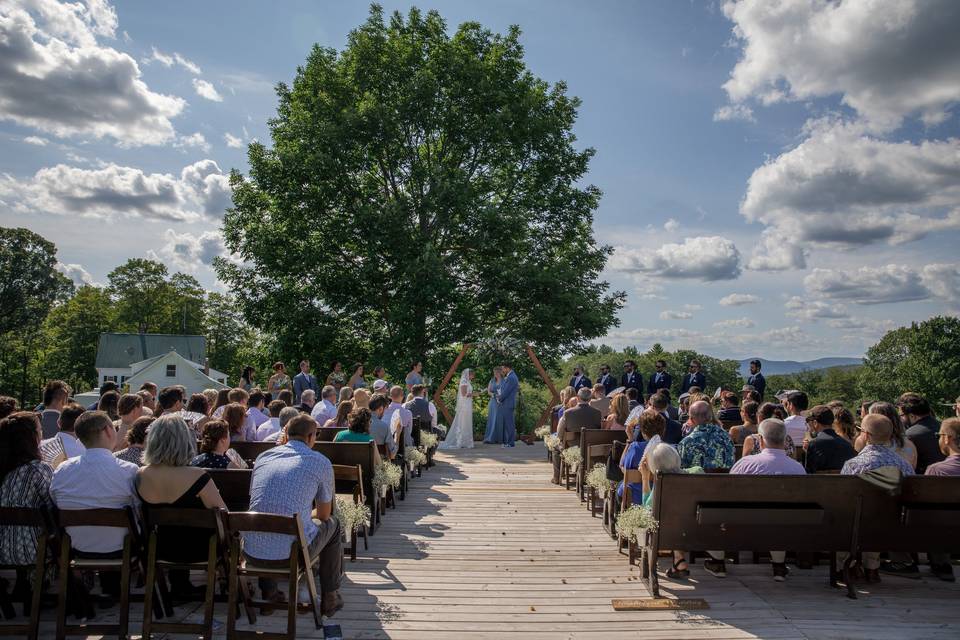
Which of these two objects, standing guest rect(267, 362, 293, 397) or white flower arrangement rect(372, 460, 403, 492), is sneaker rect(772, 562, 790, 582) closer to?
white flower arrangement rect(372, 460, 403, 492)

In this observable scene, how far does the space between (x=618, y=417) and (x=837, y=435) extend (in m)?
3.38

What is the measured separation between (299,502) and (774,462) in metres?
4.13

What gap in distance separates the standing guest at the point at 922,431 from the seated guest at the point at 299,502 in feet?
20.7

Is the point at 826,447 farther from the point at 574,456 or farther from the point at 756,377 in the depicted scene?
the point at 756,377

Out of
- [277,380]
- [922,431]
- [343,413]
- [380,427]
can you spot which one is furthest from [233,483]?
[277,380]

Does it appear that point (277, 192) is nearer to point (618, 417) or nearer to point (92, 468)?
point (618, 417)

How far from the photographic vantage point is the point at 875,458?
5.83 m

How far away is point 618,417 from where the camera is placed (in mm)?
9648

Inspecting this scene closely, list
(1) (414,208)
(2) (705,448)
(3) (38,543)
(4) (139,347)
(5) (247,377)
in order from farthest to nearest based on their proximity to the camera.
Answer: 1. (4) (139,347)
2. (1) (414,208)
3. (5) (247,377)
4. (2) (705,448)
5. (3) (38,543)

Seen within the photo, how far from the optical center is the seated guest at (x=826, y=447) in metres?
6.55

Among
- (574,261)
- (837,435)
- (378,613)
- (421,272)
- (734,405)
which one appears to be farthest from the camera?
(574,261)

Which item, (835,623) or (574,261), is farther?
(574,261)

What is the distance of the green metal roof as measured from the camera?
6588cm

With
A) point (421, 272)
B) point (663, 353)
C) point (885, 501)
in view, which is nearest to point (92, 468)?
point (885, 501)
